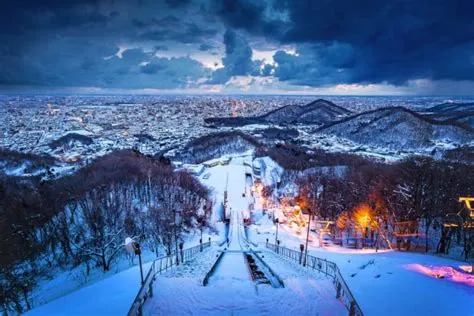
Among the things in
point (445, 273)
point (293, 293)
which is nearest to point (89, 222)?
point (293, 293)

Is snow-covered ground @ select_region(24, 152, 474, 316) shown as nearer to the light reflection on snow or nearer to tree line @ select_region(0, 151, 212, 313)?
the light reflection on snow

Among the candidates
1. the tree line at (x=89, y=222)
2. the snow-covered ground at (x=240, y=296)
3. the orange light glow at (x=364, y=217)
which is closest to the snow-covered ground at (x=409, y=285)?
the snow-covered ground at (x=240, y=296)

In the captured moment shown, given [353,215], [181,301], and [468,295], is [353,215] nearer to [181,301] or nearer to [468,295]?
[468,295]

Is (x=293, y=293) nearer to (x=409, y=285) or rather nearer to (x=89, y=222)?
(x=409, y=285)

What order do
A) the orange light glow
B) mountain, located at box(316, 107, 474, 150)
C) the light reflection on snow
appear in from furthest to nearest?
mountain, located at box(316, 107, 474, 150)
the orange light glow
the light reflection on snow

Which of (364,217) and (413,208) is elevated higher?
(413,208)

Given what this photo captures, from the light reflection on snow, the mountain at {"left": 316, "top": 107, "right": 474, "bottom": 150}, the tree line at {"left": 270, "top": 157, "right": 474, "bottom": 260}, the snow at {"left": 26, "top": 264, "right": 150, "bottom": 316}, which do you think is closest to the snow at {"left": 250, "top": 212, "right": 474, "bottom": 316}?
the light reflection on snow
